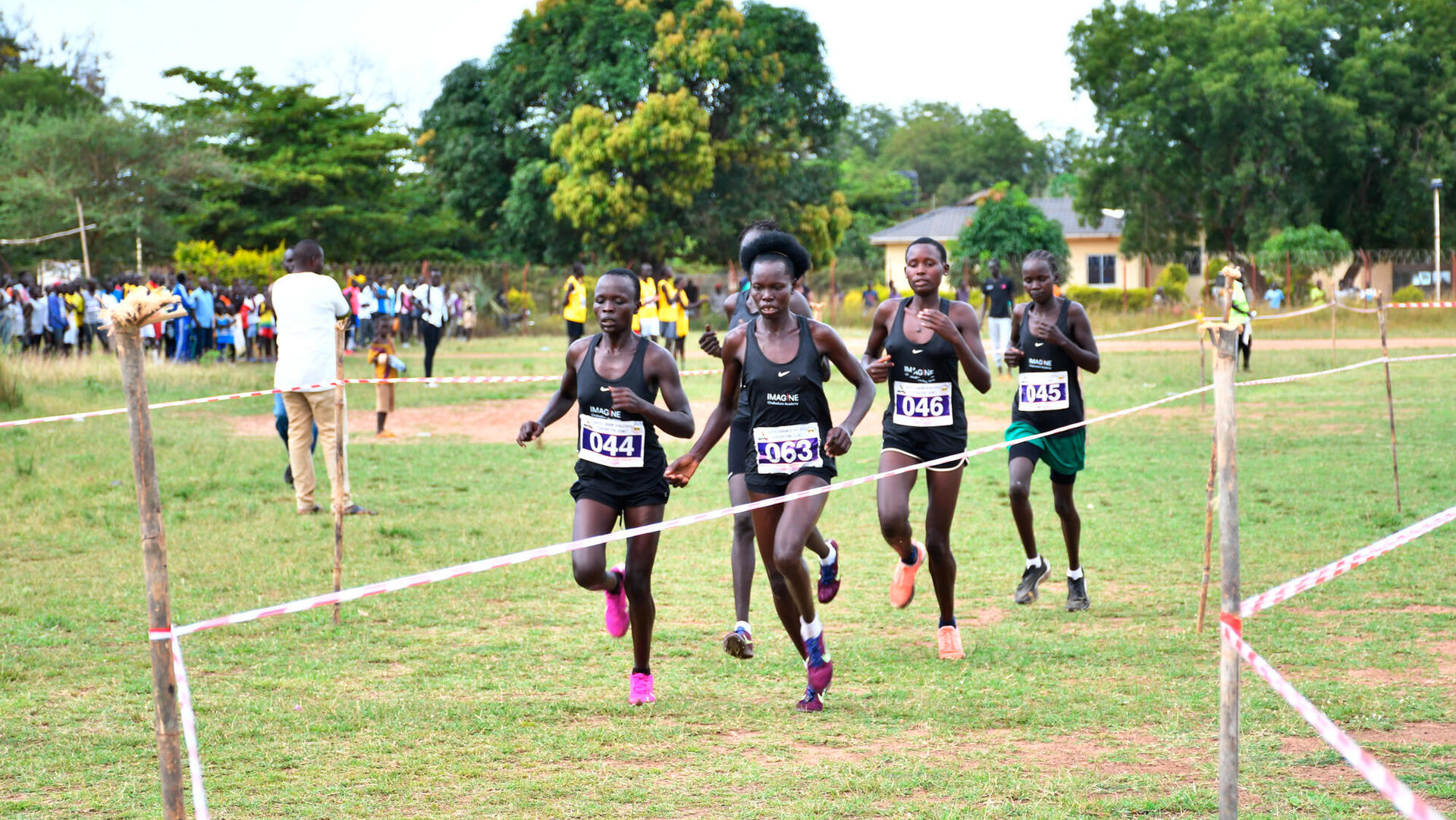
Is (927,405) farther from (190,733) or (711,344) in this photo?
(190,733)

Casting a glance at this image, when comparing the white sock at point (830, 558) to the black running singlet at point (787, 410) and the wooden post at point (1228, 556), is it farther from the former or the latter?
the wooden post at point (1228, 556)

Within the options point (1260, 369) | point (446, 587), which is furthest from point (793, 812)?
point (1260, 369)

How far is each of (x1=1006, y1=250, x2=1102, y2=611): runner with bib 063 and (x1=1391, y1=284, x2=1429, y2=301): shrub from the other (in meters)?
37.9

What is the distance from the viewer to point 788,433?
6242mm

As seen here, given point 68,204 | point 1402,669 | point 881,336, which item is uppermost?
point 68,204

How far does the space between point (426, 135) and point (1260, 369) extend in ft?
108

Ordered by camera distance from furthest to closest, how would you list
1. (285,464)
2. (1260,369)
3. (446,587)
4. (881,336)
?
(1260,369) → (285,464) → (446,587) → (881,336)

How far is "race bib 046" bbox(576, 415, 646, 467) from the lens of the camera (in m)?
6.28

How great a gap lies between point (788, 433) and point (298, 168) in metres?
42.8

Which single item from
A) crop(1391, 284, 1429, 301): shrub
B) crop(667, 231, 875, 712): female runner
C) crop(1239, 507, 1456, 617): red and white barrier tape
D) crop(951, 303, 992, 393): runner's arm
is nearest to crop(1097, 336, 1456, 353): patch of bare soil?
crop(1391, 284, 1429, 301): shrub

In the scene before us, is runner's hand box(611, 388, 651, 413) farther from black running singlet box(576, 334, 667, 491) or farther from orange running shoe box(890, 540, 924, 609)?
orange running shoe box(890, 540, 924, 609)

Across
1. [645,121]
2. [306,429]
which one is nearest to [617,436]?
[306,429]

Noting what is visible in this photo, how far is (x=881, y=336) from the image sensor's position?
7.60 metres

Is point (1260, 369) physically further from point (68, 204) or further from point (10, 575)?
point (68, 204)
